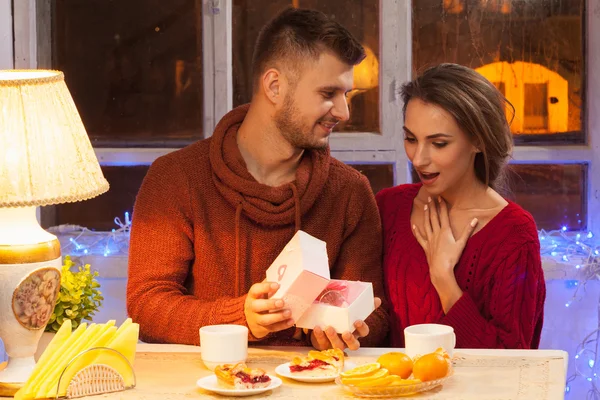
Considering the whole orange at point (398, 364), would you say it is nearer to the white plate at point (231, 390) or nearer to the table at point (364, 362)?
the table at point (364, 362)

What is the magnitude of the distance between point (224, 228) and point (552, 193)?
1.72 meters

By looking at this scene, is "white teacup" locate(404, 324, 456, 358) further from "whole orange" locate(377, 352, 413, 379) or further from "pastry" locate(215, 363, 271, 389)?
"pastry" locate(215, 363, 271, 389)

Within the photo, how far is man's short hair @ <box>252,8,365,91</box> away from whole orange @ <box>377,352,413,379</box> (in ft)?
3.14

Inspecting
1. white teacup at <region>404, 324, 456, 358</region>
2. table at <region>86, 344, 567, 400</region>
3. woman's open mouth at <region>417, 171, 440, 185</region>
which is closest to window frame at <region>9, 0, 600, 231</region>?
woman's open mouth at <region>417, 171, 440, 185</region>

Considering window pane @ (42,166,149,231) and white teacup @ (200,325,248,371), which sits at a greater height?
window pane @ (42,166,149,231)

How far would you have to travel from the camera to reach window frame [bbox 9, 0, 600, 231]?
12.0 ft

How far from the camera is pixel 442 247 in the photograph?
262 centimetres

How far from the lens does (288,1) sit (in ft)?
12.5

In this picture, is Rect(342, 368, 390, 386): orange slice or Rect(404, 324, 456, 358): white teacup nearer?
Rect(342, 368, 390, 386): orange slice

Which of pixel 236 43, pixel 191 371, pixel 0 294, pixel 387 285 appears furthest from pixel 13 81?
pixel 236 43

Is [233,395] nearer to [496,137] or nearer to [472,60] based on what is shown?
[496,137]

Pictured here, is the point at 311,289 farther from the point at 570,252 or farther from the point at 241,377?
the point at 570,252

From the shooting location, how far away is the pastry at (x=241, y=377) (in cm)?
187

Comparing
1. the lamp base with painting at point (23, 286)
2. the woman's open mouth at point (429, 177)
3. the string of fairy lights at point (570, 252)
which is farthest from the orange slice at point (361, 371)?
the string of fairy lights at point (570, 252)
